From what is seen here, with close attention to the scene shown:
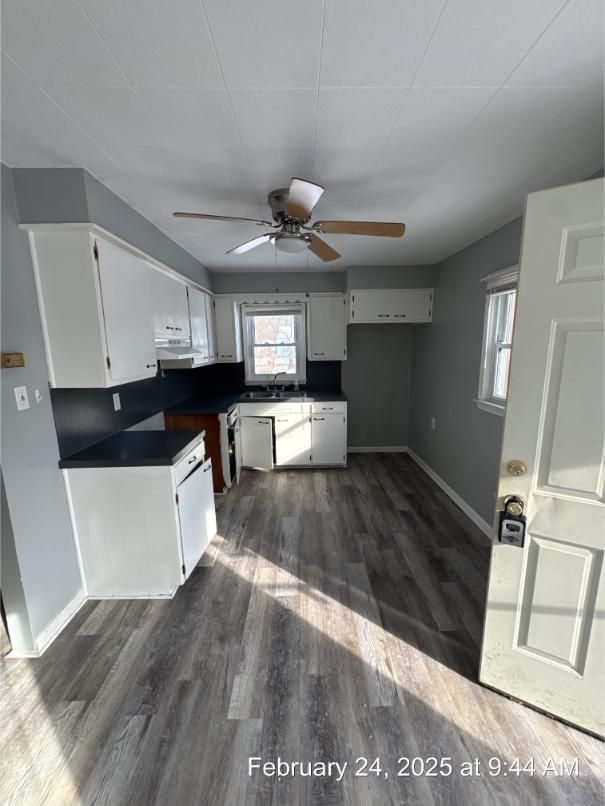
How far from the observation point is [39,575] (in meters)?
1.64

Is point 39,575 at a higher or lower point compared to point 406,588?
higher

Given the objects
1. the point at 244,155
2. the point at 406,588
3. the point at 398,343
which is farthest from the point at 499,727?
the point at 398,343

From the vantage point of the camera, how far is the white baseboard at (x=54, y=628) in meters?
1.62

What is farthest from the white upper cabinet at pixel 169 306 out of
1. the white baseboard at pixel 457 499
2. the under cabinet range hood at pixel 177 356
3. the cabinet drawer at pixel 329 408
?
the white baseboard at pixel 457 499

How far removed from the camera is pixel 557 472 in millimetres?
1204

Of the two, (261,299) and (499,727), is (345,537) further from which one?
(261,299)

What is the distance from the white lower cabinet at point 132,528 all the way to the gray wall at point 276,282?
264 cm

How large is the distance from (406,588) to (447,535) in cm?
76

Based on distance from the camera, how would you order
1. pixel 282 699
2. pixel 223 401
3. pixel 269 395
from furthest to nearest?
pixel 269 395, pixel 223 401, pixel 282 699

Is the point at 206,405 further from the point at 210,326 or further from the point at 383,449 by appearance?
the point at 383,449

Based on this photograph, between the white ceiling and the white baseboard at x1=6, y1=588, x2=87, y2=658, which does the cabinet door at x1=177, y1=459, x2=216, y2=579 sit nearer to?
the white baseboard at x1=6, y1=588, x2=87, y2=658

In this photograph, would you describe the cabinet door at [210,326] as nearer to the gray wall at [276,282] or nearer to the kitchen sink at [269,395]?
the gray wall at [276,282]

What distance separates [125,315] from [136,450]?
825 mm

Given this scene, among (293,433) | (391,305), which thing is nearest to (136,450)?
(293,433)
